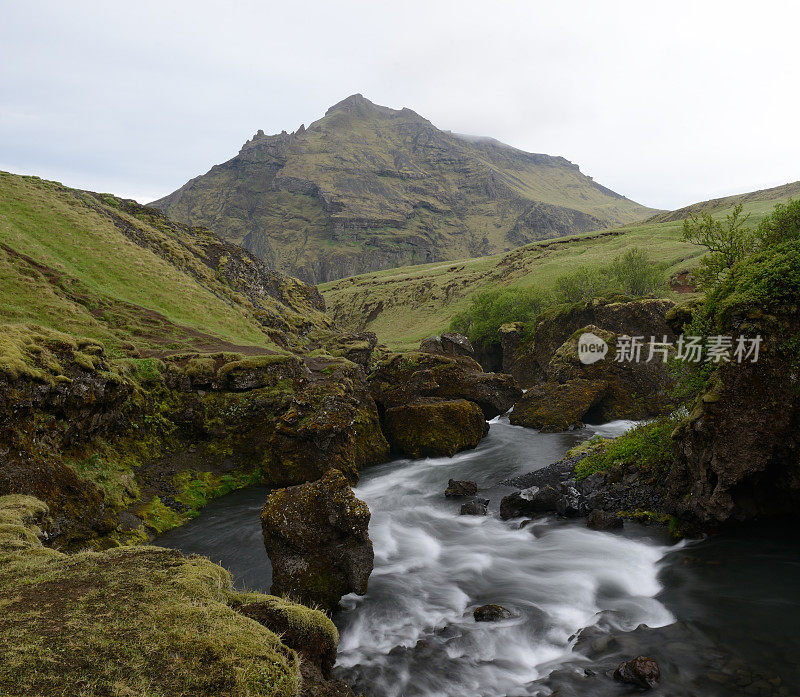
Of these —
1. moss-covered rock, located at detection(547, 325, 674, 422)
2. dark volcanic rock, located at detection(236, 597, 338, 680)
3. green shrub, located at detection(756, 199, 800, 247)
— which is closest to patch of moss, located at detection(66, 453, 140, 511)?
dark volcanic rock, located at detection(236, 597, 338, 680)

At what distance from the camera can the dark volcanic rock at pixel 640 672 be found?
1013cm

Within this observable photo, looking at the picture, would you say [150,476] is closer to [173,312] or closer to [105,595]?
[105,595]

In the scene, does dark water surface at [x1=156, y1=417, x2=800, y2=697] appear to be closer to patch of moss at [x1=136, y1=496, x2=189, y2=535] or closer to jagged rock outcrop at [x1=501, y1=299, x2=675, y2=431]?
patch of moss at [x1=136, y1=496, x2=189, y2=535]

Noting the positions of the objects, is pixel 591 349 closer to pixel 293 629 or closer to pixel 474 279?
pixel 293 629

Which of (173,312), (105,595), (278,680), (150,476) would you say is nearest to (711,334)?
(278,680)

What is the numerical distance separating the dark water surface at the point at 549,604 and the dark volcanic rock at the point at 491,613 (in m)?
0.20

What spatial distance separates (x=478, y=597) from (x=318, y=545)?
5898 millimetres

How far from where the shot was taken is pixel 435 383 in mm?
35406

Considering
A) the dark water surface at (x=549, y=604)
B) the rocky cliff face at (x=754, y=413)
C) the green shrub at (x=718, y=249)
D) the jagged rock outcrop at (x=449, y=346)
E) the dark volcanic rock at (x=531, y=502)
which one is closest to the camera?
the dark water surface at (x=549, y=604)

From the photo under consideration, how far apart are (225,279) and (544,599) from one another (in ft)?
195

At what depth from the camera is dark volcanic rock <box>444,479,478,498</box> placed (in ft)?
80.5

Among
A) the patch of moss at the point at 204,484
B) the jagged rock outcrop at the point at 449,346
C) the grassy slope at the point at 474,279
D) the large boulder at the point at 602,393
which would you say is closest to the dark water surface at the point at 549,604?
the patch of moss at the point at 204,484

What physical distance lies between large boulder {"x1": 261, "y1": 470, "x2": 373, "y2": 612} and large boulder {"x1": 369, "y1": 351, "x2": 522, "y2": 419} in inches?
792

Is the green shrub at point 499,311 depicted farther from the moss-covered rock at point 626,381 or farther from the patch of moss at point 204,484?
the patch of moss at point 204,484
